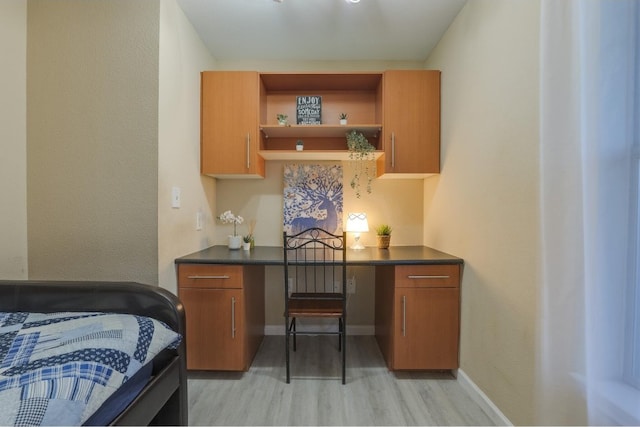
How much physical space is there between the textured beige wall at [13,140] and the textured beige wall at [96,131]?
39 millimetres

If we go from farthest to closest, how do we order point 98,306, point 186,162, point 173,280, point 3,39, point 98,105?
point 186,162 < point 173,280 < point 98,105 < point 3,39 < point 98,306

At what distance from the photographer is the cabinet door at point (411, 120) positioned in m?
2.22

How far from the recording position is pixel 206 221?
2.38 meters

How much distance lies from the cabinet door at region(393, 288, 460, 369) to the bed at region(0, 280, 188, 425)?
1359 millimetres

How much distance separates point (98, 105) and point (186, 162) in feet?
1.87

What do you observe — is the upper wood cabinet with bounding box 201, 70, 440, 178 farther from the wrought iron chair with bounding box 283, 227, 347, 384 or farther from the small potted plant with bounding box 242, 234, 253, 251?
the wrought iron chair with bounding box 283, 227, 347, 384

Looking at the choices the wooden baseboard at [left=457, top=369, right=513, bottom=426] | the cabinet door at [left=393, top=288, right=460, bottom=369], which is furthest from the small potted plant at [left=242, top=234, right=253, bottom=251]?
the wooden baseboard at [left=457, top=369, right=513, bottom=426]

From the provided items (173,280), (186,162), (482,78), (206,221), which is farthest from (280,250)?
(482,78)

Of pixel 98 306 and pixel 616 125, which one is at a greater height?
pixel 616 125

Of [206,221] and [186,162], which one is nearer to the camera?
[186,162]

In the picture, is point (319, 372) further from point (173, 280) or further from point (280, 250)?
point (173, 280)

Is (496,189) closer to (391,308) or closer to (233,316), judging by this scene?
(391,308)

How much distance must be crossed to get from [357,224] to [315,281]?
0.63 metres

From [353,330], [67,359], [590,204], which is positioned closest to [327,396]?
[353,330]
